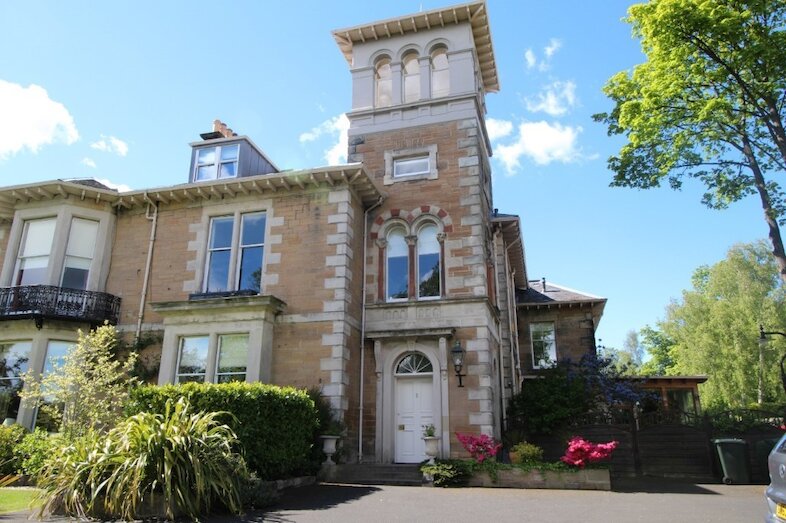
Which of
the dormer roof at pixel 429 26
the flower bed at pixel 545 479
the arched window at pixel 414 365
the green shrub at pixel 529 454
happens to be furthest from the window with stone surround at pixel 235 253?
the green shrub at pixel 529 454

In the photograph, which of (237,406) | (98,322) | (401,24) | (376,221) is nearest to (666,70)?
(401,24)

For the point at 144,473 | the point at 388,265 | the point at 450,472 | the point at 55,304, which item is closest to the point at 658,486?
the point at 450,472

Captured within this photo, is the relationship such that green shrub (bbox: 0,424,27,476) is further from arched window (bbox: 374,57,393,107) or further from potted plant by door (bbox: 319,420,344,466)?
arched window (bbox: 374,57,393,107)

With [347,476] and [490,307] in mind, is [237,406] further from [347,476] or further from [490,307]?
[490,307]

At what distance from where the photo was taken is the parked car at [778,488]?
471cm

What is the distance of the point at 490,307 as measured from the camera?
1541cm

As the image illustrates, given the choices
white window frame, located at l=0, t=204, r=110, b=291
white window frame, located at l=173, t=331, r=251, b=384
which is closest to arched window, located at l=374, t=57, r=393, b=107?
white window frame, located at l=173, t=331, r=251, b=384

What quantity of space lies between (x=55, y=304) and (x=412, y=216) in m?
10.1

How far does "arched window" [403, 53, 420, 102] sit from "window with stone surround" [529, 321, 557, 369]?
11810 millimetres

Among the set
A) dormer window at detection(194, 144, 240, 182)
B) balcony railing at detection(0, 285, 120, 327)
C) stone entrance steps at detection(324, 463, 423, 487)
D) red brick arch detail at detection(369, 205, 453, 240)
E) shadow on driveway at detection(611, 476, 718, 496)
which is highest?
dormer window at detection(194, 144, 240, 182)

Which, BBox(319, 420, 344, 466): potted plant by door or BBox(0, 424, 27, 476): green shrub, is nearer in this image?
BBox(0, 424, 27, 476): green shrub

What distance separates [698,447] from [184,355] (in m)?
13.8

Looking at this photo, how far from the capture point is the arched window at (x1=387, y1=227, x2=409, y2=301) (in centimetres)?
1566

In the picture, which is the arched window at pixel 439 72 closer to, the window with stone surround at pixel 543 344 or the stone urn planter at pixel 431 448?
the stone urn planter at pixel 431 448
